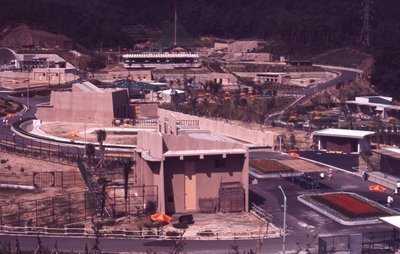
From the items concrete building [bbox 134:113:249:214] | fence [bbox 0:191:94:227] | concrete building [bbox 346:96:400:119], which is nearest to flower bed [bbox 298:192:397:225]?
concrete building [bbox 134:113:249:214]

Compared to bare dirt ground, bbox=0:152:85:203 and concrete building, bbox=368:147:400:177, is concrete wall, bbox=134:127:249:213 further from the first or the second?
concrete building, bbox=368:147:400:177

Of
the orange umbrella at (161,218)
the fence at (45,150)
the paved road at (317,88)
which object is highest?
the paved road at (317,88)

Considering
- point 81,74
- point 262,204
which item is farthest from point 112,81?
point 262,204

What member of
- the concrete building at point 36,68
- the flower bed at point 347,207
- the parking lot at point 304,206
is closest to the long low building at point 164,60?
the concrete building at point 36,68

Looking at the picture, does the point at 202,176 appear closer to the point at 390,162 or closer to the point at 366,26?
the point at 390,162

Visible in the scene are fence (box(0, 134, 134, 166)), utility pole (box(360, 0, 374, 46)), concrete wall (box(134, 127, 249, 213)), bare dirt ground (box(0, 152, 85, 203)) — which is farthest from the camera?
utility pole (box(360, 0, 374, 46))

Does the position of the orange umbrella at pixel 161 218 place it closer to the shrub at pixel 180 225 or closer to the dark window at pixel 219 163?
the shrub at pixel 180 225
